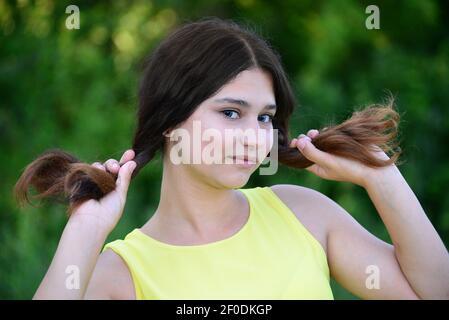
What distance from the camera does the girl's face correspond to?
2184 millimetres

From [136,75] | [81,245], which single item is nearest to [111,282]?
[81,245]

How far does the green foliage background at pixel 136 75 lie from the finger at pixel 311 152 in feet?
7.63

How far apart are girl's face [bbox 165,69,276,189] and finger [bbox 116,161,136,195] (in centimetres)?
17

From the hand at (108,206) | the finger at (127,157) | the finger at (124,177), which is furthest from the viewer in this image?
the finger at (127,157)

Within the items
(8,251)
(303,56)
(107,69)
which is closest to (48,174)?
(8,251)

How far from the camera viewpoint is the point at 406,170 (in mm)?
5027

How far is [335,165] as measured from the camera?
2324mm

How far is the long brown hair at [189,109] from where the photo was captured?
7.30 ft

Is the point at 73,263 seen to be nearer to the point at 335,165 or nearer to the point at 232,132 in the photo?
the point at 232,132

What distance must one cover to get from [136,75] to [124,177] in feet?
9.22

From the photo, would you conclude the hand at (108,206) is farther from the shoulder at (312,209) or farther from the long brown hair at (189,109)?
the shoulder at (312,209)

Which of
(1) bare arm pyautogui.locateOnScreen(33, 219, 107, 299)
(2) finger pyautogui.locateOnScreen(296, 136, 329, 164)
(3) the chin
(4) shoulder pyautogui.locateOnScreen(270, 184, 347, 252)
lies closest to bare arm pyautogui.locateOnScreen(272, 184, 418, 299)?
(4) shoulder pyautogui.locateOnScreen(270, 184, 347, 252)

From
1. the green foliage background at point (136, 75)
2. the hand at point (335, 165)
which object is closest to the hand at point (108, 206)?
the hand at point (335, 165)

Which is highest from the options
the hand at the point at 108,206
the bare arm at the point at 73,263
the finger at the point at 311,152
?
the finger at the point at 311,152
